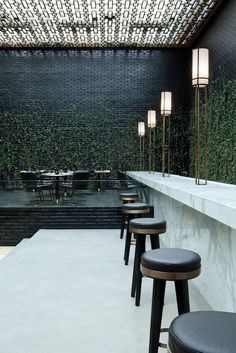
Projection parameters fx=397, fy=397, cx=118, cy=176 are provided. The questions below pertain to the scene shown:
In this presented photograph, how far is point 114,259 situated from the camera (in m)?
4.46

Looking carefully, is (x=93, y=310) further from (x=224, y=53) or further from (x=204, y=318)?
(x=224, y=53)

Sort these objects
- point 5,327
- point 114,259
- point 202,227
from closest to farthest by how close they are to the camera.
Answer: point 5,327 < point 202,227 < point 114,259

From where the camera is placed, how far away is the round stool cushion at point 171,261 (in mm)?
1824

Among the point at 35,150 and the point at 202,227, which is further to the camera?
the point at 35,150

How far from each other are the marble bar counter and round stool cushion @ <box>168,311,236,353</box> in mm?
573

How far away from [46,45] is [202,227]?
1004 centimetres

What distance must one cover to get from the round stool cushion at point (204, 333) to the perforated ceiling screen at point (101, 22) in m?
8.73

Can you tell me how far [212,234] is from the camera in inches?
113

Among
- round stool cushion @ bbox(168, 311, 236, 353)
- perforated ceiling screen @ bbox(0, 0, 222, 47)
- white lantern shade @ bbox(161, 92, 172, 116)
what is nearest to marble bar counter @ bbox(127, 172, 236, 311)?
round stool cushion @ bbox(168, 311, 236, 353)

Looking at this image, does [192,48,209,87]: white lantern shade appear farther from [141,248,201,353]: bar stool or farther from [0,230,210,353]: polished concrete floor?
A: [141,248,201,353]: bar stool

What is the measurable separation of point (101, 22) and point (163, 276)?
30.9ft

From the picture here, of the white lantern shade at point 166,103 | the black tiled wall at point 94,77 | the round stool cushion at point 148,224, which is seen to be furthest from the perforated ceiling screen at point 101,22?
the round stool cushion at point 148,224

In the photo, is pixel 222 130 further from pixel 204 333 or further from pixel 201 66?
pixel 204 333

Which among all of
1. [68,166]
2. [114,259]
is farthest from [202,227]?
[68,166]
